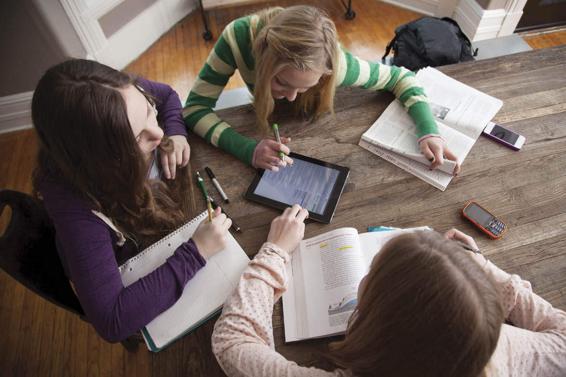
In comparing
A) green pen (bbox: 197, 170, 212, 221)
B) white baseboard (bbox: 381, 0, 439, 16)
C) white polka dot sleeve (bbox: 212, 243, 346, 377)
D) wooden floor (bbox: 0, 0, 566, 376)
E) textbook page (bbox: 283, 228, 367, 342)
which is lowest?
wooden floor (bbox: 0, 0, 566, 376)

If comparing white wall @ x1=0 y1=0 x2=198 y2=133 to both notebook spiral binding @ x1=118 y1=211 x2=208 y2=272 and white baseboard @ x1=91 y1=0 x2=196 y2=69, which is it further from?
notebook spiral binding @ x1=118 y1=211 x2=208 y2=272

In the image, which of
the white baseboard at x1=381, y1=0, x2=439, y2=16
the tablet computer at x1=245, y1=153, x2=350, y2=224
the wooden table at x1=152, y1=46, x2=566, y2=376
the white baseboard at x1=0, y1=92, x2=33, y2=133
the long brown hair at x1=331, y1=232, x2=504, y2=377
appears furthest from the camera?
the white baseboard at x1=381, y1=0, x2=439, y2=16

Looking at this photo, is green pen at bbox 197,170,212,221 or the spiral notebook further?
green pen at bbox 197,170,212,221

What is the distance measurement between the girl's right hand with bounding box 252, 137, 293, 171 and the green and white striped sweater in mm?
27

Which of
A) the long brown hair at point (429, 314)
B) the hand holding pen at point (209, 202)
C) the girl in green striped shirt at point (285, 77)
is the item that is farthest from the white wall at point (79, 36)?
the long brown hair at point (429, 314)

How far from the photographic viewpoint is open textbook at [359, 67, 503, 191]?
1.03m

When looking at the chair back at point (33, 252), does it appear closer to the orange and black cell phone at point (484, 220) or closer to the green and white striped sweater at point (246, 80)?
the green and white striped sweater at point (246, 80)

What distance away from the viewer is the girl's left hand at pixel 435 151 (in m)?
1.01

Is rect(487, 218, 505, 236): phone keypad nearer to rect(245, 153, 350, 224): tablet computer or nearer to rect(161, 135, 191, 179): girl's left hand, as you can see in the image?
rect(245, 153, 350, 224): tablet computer

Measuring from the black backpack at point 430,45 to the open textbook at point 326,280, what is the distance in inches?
36.1

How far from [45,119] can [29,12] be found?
5.46 ft

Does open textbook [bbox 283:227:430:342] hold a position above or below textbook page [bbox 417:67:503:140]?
below

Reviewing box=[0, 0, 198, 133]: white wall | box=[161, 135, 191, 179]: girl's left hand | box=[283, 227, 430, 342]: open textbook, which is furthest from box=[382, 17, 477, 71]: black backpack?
box=[0, 0, 198, 133]: white wall

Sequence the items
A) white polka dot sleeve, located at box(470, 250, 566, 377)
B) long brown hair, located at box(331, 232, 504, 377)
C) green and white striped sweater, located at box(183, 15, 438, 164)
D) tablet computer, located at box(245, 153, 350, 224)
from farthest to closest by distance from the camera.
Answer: green and white striped sweater, located at box(183, 15, 438, 164) → tablet computer, located at box(245, 153, 350, 224) → white polka dot sleeve, located at box(470, 250, 566, 377) → long brown hair, located at box(331, 232, 504, 377)
